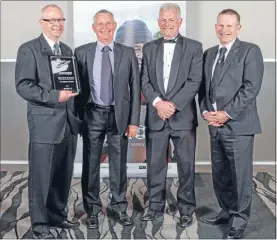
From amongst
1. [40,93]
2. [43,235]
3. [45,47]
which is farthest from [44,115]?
[43,235]

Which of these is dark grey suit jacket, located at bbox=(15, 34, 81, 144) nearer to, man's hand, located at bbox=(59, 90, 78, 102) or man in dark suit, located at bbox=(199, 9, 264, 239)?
man's hand, located at bbox=(59, 90, 78, 102)

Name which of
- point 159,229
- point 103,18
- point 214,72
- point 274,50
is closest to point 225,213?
point 159,229

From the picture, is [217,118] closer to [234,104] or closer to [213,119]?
[213,119]

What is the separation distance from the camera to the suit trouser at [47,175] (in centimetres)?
321

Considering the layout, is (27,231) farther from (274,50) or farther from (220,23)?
(274,50)

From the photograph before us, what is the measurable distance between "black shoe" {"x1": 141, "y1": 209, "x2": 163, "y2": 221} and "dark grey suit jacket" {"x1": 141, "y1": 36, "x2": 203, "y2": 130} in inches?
25.5

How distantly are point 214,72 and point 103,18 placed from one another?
2.69 ft

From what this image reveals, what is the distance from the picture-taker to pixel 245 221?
11.0ft

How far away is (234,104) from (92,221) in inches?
50.9

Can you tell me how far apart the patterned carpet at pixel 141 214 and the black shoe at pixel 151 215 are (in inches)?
1.4

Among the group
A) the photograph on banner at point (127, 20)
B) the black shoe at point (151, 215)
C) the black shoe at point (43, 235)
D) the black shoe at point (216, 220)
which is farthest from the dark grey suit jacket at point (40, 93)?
the photograph on banner at point (127, 20)

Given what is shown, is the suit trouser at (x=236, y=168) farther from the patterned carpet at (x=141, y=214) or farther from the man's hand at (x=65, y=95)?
the man's hand at (x=65, y=95)

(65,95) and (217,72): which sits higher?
(217,72)

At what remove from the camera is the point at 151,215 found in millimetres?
3672
